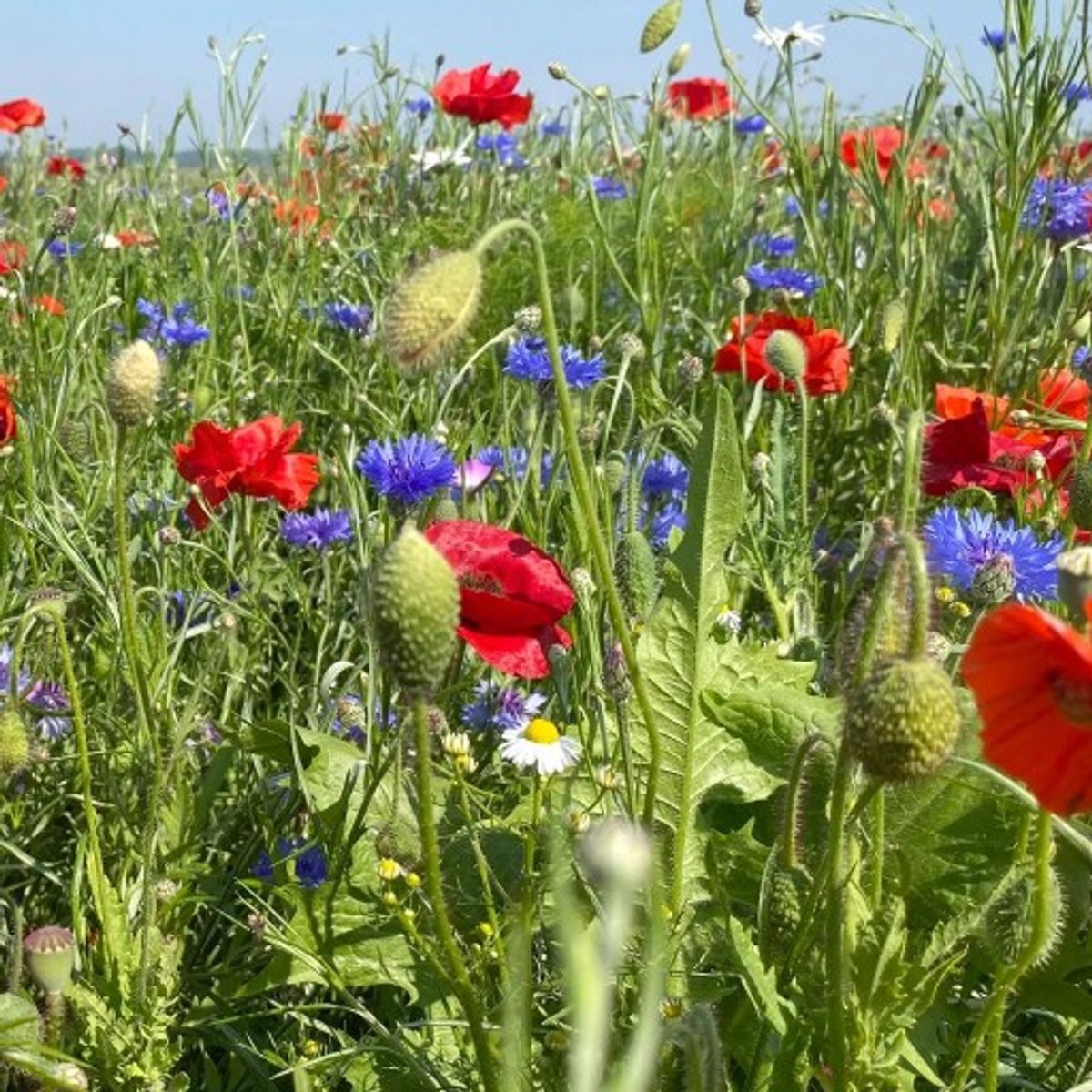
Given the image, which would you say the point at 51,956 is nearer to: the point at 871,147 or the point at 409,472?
the point at 409,472

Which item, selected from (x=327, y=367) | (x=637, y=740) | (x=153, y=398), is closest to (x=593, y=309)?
Result: (x=327, y=367)

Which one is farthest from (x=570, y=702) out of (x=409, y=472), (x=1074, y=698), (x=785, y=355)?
(x=1074, y=698)

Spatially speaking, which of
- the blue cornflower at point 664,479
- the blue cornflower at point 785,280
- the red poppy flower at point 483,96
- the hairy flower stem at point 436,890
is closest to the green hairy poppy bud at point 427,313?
the hairy flower stem at point 436,890

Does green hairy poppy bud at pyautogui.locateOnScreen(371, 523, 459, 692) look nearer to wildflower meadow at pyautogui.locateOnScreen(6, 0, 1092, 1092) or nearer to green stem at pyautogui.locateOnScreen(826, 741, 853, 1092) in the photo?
wildflower meadow at pyautogui.locateOnScreen(6, 0, 1092, 1092)

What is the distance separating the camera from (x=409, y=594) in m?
0.83

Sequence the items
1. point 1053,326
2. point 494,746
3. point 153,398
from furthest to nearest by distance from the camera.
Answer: point 1053,326 < point 494,746 < point 153,398

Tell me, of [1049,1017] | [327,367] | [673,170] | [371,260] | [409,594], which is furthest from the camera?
[673,170]

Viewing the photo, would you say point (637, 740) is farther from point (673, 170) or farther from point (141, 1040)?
point (673, 170)

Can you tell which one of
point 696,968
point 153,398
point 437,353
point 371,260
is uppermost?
point 437,353

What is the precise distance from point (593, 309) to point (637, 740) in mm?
1521

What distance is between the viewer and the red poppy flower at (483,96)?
12.3 feet

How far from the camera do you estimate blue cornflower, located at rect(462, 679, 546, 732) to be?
67.1 inches

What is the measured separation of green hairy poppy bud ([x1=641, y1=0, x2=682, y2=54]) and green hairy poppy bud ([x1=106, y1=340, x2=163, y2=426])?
3.01ft

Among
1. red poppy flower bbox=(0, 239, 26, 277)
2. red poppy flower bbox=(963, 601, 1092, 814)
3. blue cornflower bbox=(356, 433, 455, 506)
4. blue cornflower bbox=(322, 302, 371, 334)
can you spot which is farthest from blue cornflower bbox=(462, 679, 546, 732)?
red poppy flower bbox=(0, 239, 26, 277)
